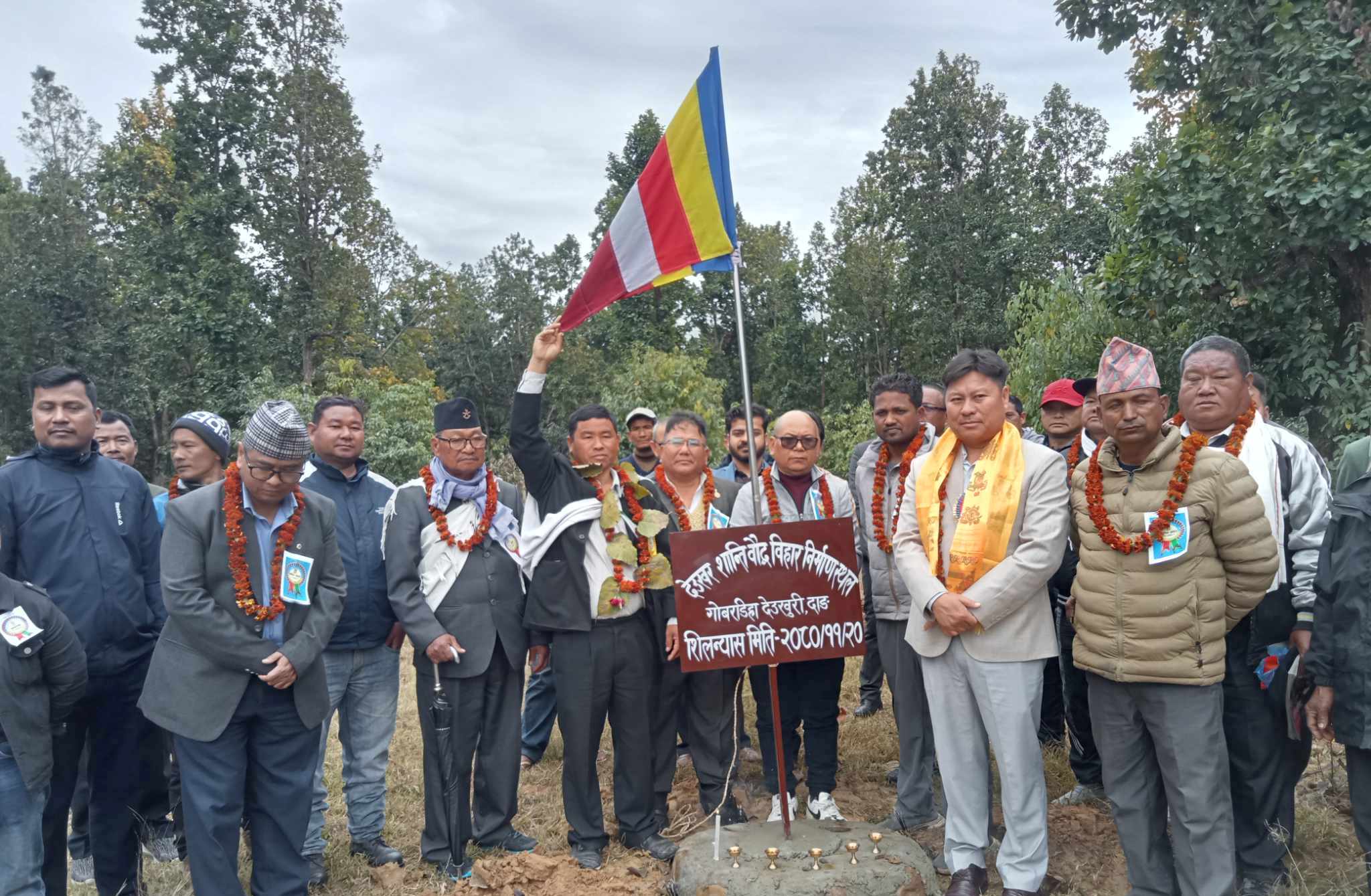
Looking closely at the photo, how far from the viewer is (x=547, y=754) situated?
263 inches

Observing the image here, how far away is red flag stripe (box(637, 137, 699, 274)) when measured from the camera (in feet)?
16.7

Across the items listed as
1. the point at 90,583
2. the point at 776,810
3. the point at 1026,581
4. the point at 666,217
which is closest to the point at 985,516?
the point at 1026,581

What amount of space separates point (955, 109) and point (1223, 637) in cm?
2826

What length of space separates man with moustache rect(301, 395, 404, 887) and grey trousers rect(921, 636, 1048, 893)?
9.39 feet

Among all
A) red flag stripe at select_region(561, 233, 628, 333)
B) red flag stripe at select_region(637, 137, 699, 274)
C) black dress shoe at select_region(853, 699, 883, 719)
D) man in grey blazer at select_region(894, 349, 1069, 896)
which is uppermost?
red flag stripe at select_region(637, 137, 699, 274)

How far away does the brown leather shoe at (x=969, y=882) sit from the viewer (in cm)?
406

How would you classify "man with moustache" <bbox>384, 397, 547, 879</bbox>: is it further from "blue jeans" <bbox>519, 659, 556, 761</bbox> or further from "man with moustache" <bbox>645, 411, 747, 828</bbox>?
"blue jeans" <bbox>519, 659, 556, 761</bbox>

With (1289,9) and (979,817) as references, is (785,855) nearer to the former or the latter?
(979,817)

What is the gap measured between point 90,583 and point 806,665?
11.8 ft

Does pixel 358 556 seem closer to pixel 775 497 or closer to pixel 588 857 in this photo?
pixel 588 857

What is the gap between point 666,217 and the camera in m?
5.12

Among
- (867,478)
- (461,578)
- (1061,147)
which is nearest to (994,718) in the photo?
(867,478)

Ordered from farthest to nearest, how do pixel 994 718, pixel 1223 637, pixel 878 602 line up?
pixel 878 602, pixel 994 718, pixel 1223 637

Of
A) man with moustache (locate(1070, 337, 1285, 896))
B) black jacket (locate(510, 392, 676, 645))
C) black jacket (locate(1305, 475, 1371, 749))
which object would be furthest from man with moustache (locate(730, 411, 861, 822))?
black jacket (locate(1305, 475, 1371, 749))
